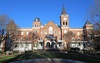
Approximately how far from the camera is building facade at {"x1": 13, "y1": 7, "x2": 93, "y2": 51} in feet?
249

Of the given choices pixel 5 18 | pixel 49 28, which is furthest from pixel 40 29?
pixel 5 18

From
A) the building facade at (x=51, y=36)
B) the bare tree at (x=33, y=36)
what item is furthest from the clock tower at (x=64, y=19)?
the bare tree at (x=33, y=36)

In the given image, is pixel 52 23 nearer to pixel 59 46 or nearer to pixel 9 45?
pixel 59 46

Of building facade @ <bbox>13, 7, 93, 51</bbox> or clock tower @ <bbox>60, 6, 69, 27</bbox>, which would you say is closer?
building facade @ <bbox>13, 7, 93, 51</bbox>

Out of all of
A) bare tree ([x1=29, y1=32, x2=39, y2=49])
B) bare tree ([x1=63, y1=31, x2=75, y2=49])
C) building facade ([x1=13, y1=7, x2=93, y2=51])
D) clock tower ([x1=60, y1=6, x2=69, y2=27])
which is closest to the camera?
bare tree ([x1=63, y1=31, x2=75, y2=49])

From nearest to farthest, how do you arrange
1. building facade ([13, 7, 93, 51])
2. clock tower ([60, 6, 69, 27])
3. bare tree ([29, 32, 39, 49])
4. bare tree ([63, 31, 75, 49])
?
bare tree ([63, 31, 75, 49])
bare tree ([29, 32, 39, 49])
building facade ([13, 7, 93, 51])
clock tower ([60, 6, 69, 27])

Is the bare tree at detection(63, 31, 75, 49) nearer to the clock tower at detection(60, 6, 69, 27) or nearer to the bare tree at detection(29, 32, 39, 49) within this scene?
the clock tower at detection(60, 6, 69, 27)

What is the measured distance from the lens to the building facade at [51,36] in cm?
7594

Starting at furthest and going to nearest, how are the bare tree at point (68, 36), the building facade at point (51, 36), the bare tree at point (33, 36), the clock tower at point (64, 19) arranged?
the clock tower at point (64, 19) → the building facade at point (51, 36) → the bare tree at point (33, 36) → the bare tree at point (68, 36)

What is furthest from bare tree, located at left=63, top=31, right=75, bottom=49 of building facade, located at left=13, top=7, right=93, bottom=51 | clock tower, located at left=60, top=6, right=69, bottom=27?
clock tower, located at left=60, top=6, right=69, bottom=27

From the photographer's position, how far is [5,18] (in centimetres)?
5100

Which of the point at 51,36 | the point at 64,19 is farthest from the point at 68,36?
the point at 64,19

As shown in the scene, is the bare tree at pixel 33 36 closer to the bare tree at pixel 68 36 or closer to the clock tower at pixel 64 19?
the bare tree at pixel 68 36

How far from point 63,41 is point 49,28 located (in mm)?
9619
